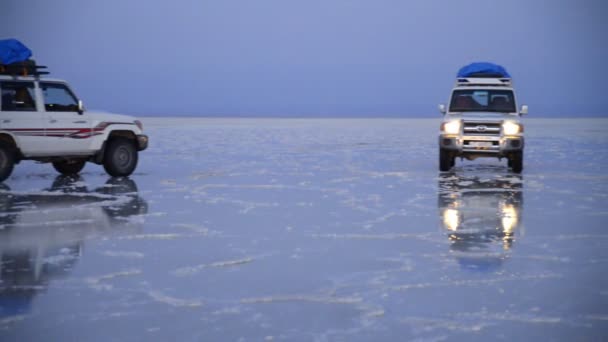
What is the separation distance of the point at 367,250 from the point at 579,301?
A: 2.78m

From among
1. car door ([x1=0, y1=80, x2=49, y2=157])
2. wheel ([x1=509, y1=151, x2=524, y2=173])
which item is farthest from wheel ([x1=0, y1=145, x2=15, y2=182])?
wheel ([x1=509, y1=151, x2=524, y2=173])

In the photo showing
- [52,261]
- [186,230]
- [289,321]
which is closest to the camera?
[289,321]

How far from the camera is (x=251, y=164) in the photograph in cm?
2214

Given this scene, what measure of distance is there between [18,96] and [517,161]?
1109 cm

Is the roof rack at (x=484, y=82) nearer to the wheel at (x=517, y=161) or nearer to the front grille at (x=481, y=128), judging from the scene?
the front grille at (x=481, y=128)

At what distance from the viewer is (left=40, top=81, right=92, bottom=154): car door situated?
16.4 metres

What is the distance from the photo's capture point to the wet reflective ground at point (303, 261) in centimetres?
575

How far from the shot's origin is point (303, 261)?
816cm

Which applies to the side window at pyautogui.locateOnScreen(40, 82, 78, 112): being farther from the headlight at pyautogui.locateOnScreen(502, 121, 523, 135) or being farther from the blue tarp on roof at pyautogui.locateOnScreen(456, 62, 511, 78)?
the blue tarp on roof at pyautogui.locateOnScreen(456, 62, 511, 78)

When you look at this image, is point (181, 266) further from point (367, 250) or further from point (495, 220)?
point (495, 220)

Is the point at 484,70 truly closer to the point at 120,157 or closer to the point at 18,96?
the point at 120,157

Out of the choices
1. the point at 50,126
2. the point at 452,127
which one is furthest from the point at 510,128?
the point at 50,126

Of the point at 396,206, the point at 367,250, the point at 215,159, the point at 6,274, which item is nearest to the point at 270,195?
the point at 396,206

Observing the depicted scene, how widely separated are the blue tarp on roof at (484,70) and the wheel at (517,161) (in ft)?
10.9
